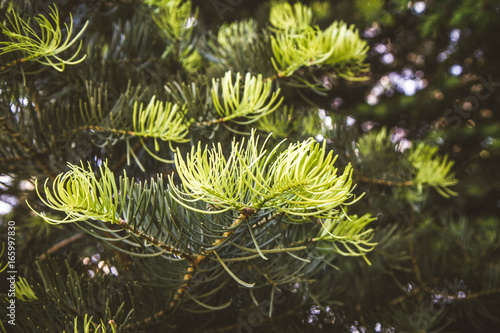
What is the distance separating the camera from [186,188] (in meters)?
0.19

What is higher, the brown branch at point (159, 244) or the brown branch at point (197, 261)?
the brown branch at point (159, 244)

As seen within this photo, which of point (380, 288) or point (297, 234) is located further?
point (380, 288)

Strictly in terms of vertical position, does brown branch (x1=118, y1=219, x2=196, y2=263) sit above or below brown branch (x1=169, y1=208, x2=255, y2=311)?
above

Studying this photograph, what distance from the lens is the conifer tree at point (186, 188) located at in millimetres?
199

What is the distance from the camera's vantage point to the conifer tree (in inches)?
7.8

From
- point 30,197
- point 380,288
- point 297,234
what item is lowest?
point 380,288

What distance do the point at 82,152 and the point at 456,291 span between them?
0.53 m

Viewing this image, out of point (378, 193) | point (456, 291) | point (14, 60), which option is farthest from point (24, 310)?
point (456, 291)

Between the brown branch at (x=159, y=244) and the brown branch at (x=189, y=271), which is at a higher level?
the brown branch at (x=159, y=244)

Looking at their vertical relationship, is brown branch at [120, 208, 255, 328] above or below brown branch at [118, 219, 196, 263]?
below

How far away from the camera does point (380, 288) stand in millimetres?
478

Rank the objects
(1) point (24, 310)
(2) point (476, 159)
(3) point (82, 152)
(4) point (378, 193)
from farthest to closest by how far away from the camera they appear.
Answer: (2) point (476, 159)
(4) point (378, 193)
(3) point (82, 152)
(1) point (24, 310)

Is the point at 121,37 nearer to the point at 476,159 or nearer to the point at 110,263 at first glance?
the point at 110,263

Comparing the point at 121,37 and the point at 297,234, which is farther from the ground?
the point at 121,37
